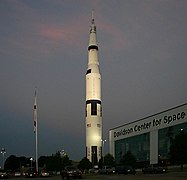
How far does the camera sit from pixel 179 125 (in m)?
95.1

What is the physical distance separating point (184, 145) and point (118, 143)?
7262cm

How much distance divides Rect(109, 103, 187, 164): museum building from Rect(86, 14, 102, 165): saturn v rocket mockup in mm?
10979

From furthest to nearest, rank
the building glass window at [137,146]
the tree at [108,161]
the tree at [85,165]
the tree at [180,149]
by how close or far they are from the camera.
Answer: the tree at [108,161]
the tree at [85,165]
the building glass window at [137,146]
the tree at [180,149]

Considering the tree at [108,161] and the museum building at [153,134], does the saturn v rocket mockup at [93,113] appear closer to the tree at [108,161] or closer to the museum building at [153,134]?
the tree at [108,161]

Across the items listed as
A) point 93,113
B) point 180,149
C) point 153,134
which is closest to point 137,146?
point 153,134

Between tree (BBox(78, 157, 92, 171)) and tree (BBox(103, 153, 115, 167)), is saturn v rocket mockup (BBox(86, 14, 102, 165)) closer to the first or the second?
tree (BBox(78, 157, 92, 171))

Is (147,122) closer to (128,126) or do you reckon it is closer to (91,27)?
(128,126)

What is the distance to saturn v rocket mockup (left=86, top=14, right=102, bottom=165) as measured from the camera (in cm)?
12131

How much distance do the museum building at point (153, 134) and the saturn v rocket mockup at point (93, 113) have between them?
11.0 metres

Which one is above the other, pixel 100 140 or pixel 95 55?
pixel 95 55

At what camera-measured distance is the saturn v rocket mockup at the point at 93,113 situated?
121m

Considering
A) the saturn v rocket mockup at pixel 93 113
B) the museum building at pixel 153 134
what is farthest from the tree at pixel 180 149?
the saturn v rocket mockup at pixel 93 113

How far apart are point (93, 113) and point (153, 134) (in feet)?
68.1

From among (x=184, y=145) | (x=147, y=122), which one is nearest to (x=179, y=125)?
(x=147, y=122)
